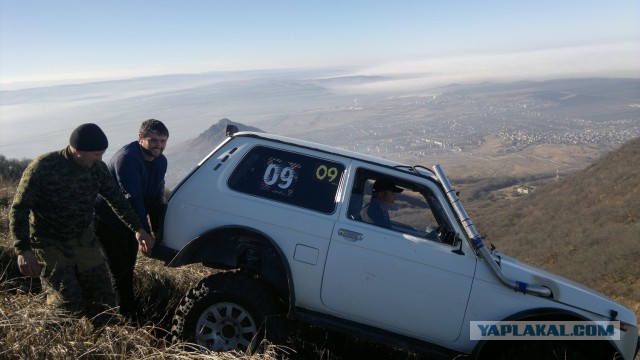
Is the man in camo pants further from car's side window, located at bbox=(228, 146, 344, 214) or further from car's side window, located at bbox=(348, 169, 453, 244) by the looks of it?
car's side window, located at bbox=(348, 169, 453, 244)

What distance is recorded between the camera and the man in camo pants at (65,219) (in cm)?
334

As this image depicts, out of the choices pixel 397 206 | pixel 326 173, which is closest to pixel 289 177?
pixel 326 173

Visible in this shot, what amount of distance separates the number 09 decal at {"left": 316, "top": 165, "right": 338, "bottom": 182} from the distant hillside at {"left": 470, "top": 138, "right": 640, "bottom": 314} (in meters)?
9.28

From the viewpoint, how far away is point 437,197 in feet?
12.5

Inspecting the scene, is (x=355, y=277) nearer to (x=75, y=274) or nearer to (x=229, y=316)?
(x=229, y=316)

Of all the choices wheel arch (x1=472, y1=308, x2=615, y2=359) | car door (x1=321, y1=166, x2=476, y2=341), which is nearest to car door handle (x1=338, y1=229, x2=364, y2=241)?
car door (x1=321, y1=166, x2=476, y2=341)

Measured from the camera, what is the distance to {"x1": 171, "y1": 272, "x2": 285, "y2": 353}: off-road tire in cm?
353

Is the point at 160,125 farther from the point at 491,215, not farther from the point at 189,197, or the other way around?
the point at 491,215

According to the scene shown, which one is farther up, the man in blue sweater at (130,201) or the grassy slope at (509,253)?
the man in blue sweater at (130,201)

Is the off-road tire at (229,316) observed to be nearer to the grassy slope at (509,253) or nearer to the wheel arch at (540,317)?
the grassy slope at (509,253)

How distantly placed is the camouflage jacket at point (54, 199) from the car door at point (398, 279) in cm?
203

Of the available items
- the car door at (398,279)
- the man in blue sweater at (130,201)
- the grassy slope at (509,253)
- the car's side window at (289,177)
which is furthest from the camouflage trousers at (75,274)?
the car door at (398,279)

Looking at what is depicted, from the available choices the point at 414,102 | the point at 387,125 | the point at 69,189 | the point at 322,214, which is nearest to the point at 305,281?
the point at 322,214

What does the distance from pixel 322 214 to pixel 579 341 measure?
89.7 inches
